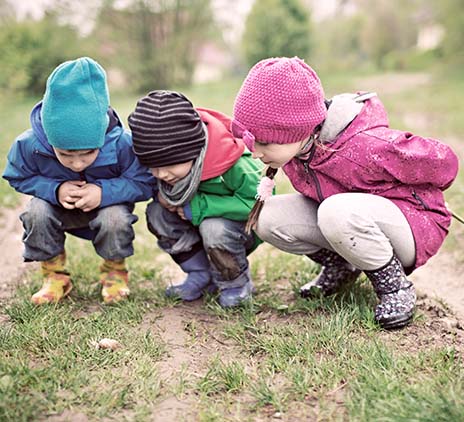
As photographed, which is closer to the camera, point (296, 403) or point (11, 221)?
point (296, 403)

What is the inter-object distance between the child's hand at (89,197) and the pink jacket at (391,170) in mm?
896

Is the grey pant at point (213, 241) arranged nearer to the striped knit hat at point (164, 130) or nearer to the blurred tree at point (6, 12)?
the striped knit hat at point (164, 130)

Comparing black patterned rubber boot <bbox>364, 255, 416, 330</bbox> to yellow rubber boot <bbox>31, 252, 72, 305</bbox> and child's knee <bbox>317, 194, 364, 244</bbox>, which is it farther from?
yellow rubber boot <bbox>31, 252, 72, 305</bbox>

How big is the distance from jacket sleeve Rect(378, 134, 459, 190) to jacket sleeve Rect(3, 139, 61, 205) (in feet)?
4.70

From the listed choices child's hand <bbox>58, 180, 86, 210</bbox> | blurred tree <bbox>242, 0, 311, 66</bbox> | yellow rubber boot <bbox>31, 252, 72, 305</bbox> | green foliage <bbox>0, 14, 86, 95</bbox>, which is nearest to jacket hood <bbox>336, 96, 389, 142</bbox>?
child's hand <bbox>58, 180, 86, 210</bbox>

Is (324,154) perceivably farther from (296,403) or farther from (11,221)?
(11,221)

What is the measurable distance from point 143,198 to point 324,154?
0.88 meters

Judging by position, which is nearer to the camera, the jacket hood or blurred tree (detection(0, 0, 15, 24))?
the jacket hood

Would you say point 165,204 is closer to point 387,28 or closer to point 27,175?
point 27,175

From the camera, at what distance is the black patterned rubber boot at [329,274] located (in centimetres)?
285

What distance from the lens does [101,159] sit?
271 cm

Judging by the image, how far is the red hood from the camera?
8.70ft

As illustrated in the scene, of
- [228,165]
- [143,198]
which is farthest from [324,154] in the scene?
[143,198]

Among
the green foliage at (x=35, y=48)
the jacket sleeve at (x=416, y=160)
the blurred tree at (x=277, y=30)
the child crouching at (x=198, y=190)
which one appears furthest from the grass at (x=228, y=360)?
the blurred tree at (x=277, y=30)
